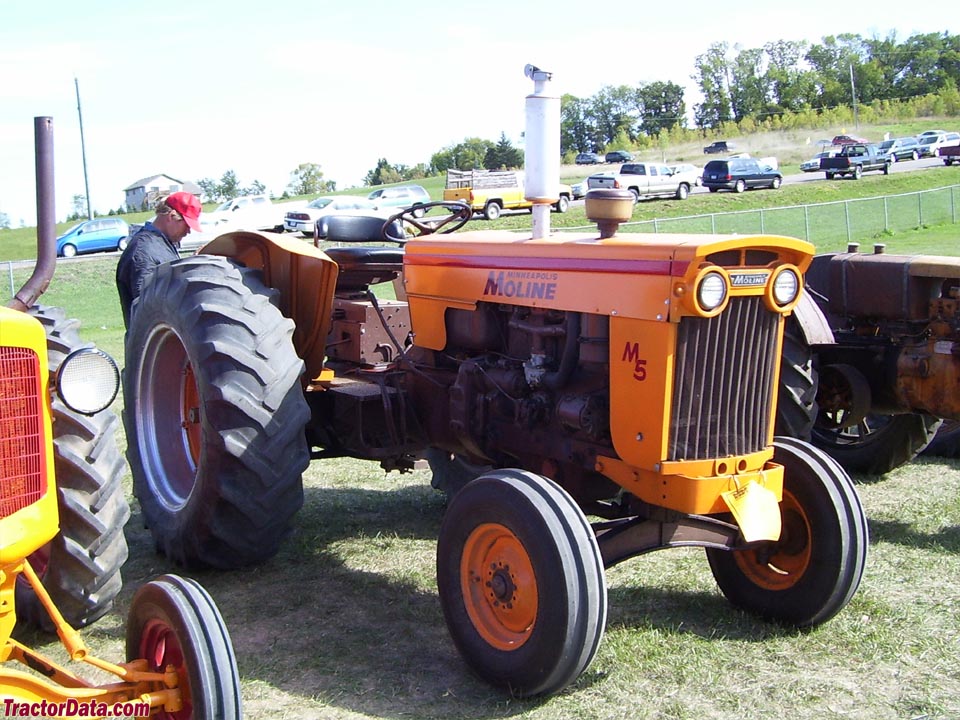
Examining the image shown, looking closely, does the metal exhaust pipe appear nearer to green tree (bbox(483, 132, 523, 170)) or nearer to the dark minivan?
the dark minivan

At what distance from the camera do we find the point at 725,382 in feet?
12.9

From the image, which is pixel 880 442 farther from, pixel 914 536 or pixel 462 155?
pixel 462 155

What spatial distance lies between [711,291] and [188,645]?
2080 mm

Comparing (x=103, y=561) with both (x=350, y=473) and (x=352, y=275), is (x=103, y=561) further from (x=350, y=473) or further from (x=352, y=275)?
(x=350, y=473)

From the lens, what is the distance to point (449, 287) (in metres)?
4.89

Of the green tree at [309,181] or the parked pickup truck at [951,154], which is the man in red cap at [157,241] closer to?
the parked pickup truck at [951,154]

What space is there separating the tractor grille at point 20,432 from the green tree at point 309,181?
6416 centimetres

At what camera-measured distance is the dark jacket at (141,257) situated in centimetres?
621

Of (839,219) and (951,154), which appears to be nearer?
(839,219)

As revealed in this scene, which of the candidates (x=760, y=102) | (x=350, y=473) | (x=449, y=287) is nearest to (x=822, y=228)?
A: (x=350, y=473)

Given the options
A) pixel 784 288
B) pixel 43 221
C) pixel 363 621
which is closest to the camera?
pixel 43 221

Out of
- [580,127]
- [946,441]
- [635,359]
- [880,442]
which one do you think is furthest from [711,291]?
[580,127]

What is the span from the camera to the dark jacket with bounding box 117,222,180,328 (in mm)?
6207

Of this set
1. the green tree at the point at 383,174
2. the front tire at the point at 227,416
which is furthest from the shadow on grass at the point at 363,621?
the green tree at the point at 383,174
